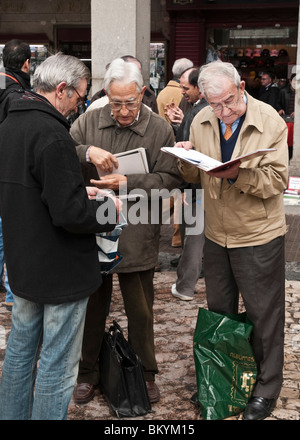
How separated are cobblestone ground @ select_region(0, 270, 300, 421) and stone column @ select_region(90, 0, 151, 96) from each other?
463cm

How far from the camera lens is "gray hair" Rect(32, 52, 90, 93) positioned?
2.84 metres

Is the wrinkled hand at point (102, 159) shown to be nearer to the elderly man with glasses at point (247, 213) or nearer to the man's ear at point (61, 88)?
the elderly man with glasses at point (247, 213)

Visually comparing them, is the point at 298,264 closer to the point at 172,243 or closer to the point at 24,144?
the point at 172,243

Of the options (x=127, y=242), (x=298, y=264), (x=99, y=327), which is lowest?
(x=298, y=264)

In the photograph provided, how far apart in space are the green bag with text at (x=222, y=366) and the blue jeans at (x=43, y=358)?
2.94 ft

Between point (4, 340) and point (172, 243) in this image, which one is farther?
point (172, 243)

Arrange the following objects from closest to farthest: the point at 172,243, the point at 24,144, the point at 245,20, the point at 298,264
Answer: the point at 24,144
the point at 298,264
the point at 172,243
the point at 245,20

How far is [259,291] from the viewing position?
3.46 m

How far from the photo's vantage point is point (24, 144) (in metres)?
2.60

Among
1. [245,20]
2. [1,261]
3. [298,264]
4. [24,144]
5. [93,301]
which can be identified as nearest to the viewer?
[24,144]

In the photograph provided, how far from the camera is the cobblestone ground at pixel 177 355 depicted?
3.69 metres

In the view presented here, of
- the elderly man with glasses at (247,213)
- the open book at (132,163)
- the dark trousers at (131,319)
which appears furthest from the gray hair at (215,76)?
the dark trousers at (131,319)

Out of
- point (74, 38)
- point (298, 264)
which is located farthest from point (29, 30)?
point (298, 264)

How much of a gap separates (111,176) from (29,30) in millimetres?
13421
